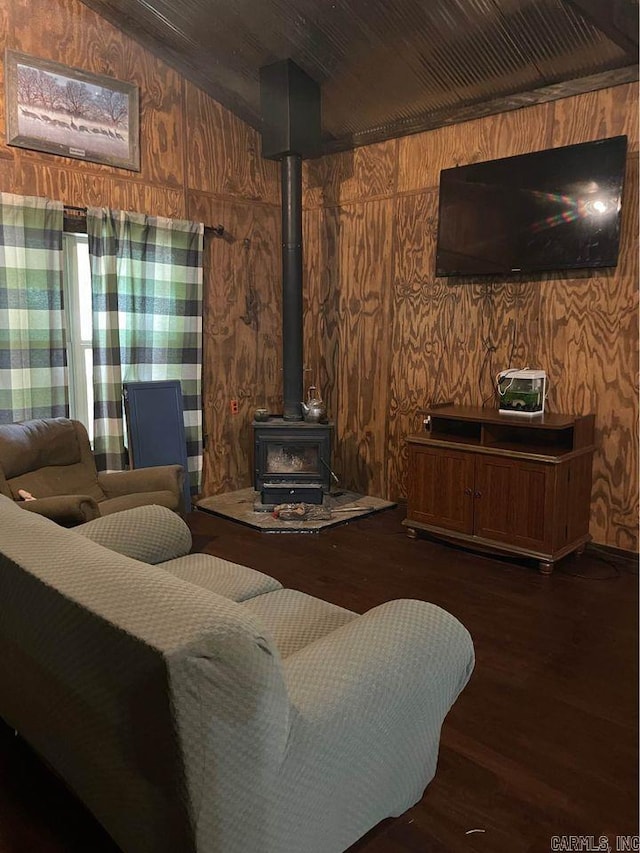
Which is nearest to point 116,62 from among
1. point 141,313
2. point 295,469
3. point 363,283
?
point 141,313

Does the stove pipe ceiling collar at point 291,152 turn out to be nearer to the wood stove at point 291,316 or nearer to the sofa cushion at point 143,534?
the wood stove at point 291,316

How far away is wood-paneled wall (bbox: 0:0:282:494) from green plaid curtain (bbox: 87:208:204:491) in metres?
0.16

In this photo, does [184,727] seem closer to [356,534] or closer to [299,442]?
[356,534]

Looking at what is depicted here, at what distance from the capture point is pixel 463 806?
5.78 ft

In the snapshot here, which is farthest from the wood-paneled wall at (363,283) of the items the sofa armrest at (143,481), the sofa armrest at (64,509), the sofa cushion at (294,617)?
the sofa cushion at (294,617)

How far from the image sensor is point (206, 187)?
4695 millimetres

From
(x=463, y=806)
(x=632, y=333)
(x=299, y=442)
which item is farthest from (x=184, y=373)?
(x=463, y=806)

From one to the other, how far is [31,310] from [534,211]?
3018mm

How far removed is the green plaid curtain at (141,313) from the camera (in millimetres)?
4141

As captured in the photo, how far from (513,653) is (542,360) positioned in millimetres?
1979

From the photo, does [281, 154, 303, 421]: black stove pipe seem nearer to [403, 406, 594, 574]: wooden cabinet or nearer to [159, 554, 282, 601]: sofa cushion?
[403, 406, 594, 574]: wooden cabinet

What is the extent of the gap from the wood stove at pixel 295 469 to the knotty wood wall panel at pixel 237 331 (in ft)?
1.76

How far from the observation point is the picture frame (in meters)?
3.71

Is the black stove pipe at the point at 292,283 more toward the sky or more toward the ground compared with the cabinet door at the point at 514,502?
more toward the sky
